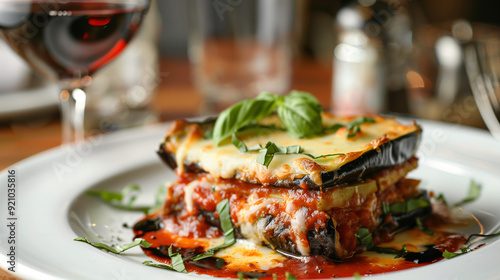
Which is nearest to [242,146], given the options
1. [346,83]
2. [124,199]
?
[124,199]

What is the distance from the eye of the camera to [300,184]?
1569mm

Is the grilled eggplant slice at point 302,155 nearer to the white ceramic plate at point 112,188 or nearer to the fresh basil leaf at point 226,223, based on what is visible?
the fresh basil leaf at point 226,223

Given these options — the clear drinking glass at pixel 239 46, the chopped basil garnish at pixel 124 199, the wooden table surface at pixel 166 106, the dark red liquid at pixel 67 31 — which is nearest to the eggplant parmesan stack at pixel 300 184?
the chopped basil garnish at pixel 124 199

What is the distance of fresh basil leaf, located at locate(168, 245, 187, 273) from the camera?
4.95 feet

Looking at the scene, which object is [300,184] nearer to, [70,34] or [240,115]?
[240,115]

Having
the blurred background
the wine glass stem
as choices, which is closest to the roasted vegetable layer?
the wine glass stem

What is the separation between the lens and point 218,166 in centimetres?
172

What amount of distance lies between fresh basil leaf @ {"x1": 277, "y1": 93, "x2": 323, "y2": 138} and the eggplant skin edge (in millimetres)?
220

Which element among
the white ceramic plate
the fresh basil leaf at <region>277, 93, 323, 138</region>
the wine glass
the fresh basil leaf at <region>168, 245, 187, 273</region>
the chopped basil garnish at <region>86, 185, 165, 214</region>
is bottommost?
the fresh basil leaf at <region>168, 245, 187, 273</region>

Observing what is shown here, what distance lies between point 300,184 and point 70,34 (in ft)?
3.63

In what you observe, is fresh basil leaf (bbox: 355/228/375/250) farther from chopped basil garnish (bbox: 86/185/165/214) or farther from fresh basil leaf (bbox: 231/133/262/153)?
chopped basil garnish (bbox: 86/185/165/214)

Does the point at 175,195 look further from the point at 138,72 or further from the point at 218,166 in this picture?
the point at 138,72

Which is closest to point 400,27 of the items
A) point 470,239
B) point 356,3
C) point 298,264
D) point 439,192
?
point 356,3

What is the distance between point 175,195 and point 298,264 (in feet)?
1.86
